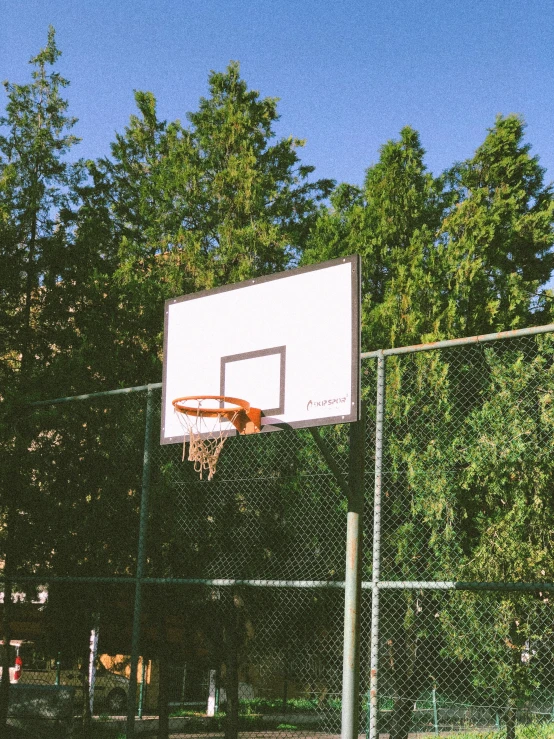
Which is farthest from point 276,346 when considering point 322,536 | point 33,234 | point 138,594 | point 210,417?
point 33,234

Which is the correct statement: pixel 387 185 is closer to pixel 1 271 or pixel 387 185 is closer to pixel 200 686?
pixel 1 271

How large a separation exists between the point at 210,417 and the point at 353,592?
5.48 feet

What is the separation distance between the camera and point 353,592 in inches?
203

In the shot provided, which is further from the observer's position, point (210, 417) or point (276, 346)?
point (210, 417)

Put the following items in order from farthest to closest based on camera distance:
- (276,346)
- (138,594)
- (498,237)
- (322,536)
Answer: (498,237) → (322,536) → (138,594) → (276,346)

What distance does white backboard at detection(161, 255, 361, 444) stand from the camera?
534cm

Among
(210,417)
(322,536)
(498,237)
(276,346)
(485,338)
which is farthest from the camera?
(498,237)

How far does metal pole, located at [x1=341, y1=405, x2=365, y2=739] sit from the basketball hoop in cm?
72

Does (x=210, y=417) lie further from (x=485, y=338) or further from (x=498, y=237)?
(x=498, y=237)

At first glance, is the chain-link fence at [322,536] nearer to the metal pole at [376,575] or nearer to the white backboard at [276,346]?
the white backboard at [276,346]

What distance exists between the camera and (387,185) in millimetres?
12672

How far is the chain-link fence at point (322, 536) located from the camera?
7977 millimetres

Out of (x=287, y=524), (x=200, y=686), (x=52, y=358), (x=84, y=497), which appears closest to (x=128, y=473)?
(x=84, y=497)

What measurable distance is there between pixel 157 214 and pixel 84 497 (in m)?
6.19
